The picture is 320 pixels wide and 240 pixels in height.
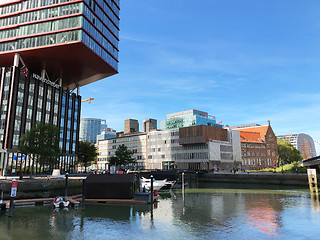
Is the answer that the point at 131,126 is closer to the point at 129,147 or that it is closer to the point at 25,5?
the point at 129,147

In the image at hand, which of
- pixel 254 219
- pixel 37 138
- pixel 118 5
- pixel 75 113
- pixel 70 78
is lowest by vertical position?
pixel 254 219

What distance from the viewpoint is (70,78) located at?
10288 centimetres

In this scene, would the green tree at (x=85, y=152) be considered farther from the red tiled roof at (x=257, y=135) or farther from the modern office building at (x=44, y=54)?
the red tiled roof at (x=257, y=135)

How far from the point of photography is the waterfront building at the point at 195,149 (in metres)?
127

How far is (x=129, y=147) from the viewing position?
6255 inches

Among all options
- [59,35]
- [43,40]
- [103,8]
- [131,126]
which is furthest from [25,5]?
[131,126]

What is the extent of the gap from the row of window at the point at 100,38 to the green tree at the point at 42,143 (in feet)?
114

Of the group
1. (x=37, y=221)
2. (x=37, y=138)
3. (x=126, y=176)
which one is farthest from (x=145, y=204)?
(x=37, y=138)

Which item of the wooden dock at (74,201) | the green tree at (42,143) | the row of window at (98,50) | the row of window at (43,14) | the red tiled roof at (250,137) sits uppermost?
the row of window at (43,14)

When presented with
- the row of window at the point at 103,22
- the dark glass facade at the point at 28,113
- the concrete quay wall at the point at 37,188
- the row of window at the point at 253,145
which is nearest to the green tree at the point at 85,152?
the dark glass facade at the point at 28,113

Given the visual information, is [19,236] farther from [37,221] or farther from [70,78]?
[70,78]

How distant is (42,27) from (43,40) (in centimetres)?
522

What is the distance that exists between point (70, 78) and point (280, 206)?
288ft

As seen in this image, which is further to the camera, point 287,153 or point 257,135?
point 287,153
